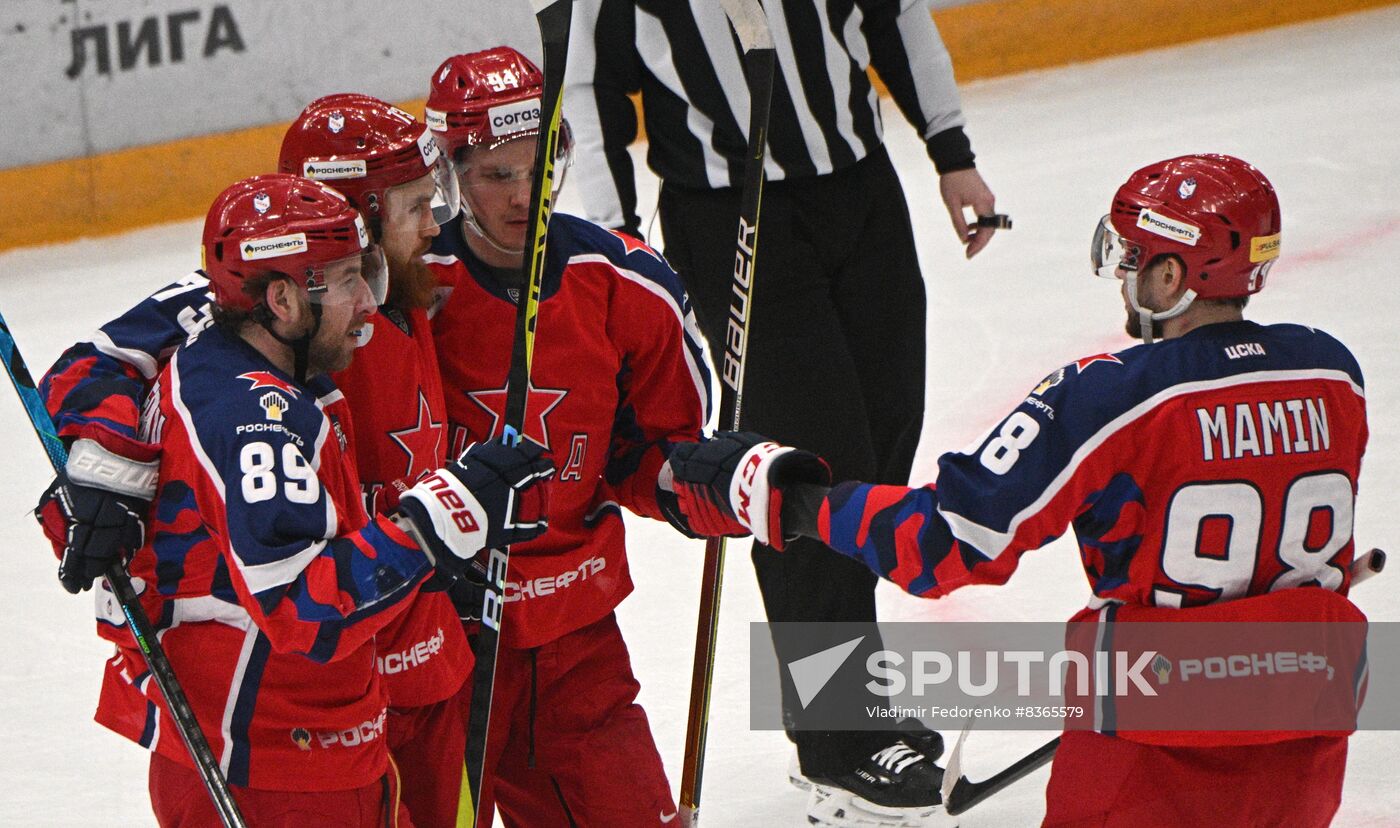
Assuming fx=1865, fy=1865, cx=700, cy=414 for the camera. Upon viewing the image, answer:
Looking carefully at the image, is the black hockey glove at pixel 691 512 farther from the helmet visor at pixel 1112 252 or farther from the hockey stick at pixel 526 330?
the helmet visor at pixel 1112 252

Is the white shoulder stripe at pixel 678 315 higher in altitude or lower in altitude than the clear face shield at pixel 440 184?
lower

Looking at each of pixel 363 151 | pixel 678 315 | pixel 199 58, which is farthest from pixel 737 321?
pixel 199 58

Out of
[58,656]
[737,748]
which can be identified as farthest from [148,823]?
[737,748]

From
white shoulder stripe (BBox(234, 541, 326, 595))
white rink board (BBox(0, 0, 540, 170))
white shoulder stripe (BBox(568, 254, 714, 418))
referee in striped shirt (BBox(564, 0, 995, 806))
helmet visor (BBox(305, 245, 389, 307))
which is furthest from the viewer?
white rink board (BBox(0, 0, 540, 170))

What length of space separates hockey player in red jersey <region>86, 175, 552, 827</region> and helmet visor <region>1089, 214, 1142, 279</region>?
0.64 m

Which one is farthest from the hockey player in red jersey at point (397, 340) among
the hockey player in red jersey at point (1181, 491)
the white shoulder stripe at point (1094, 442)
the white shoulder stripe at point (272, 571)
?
the white shoulder stripe at point (1094, 442)

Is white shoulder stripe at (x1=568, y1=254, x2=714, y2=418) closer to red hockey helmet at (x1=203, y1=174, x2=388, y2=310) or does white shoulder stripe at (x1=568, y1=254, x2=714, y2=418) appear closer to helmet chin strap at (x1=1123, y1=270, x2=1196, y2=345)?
red hockey helmet at (x1=203, y1=174, x2=388, y2=310)

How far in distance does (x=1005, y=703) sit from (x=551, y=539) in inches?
51.9

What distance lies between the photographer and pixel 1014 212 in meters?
5.66

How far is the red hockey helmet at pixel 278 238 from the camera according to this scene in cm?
189

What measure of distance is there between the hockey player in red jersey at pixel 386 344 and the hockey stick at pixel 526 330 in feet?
0.27

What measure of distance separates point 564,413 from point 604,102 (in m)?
0.95

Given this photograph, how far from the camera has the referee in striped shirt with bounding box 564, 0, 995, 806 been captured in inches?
113

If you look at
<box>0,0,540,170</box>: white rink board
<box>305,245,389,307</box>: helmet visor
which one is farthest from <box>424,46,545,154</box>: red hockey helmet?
<box>0,0,540,170</box>: white rink board
